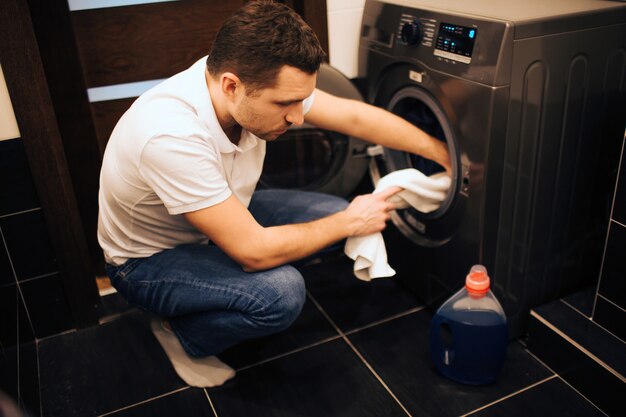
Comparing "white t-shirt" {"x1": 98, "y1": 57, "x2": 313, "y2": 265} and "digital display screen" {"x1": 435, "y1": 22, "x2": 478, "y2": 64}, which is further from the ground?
"digital display screen" {"x1": 435, "y1": 22, "x2": 478, "y2": 64}

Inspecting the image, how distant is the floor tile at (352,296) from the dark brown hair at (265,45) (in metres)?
0.93

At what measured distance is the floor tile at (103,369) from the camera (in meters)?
1.70

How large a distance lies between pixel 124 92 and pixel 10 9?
0.49m

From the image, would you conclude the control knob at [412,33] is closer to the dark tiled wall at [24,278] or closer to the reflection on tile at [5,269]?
the dark tiled wall at [24,278]

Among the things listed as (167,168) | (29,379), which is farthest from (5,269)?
(167,168)

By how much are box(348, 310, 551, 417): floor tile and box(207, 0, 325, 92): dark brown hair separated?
0.90 meters

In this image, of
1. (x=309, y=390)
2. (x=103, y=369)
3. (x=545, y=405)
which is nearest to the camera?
(x=545, y=405)

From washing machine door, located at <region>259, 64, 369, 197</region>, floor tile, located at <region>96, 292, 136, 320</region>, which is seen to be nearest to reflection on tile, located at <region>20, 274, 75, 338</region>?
floor tile, located at <region>96, 292, 136, 320</region>

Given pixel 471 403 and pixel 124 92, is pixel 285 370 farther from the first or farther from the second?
pixel 124 92

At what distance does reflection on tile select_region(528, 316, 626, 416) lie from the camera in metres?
1.53

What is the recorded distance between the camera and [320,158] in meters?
2.19

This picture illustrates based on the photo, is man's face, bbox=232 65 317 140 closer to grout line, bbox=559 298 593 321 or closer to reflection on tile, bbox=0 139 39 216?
reflection on tile, bbox=0 139 39 216

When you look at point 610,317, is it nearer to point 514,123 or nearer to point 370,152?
point 514,123

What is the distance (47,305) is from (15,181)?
43 centimetres
